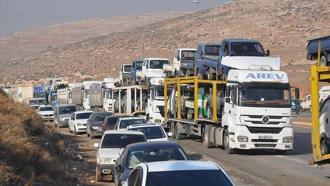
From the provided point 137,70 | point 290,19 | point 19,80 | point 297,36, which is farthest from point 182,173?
point 19,80

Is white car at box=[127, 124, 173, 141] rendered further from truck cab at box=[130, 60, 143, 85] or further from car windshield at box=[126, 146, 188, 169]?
truck cab at box=[130, 60, 143, 85]

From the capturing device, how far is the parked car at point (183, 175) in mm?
10461

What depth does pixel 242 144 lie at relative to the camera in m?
28.1

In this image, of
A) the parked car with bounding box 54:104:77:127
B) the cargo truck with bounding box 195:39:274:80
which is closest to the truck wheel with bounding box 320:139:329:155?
the cargo truck with bounding box 195:39:274:80

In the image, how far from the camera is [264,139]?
1105 inches

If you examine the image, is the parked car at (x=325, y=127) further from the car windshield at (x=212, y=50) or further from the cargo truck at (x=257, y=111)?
the car windshield at (x=212, y=50)

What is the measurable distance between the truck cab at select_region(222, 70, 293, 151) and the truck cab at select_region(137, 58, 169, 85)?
19735 millimetres

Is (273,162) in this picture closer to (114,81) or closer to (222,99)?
(222,99)

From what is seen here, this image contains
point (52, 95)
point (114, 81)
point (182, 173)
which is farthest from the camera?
point (52, 95)

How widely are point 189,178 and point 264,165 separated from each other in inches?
573

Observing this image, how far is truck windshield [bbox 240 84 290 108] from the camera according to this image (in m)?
27.7

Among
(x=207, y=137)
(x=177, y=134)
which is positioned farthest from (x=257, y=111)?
(x=177, y=134)

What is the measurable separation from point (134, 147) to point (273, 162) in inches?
413

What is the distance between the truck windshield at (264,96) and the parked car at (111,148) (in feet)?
20.7
